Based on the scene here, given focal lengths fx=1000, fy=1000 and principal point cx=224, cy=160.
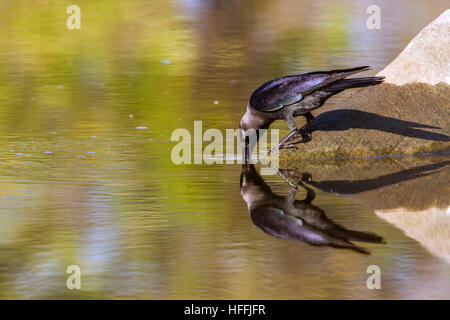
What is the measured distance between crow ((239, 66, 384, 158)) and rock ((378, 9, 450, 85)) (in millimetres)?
1327

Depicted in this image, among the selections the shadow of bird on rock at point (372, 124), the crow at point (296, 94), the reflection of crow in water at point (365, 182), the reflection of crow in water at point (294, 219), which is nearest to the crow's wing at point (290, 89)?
the crow at point (296, 94)

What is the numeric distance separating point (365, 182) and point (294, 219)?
158 cm

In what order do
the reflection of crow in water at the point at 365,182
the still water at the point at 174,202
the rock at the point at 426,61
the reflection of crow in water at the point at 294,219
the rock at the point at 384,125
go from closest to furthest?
the still water at the point at 174,202 < the reflection of crow in water at the point at 294,219 < the reflection of crow in water at the point at 365,182 < the rock at the point at 384,125 < the rock at the point at 426,61

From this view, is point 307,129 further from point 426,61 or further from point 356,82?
point 426,61

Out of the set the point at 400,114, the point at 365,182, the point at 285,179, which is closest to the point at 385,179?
the point at 365,182

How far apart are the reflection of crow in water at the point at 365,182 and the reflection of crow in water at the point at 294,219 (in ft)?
0.58

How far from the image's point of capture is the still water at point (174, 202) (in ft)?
18.3

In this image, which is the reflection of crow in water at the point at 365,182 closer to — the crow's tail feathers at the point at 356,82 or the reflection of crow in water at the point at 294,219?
the reflection of crow in water at the point at 294,219

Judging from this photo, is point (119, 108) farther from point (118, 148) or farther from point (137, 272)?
point (137, 272)

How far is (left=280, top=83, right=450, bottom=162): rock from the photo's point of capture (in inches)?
379

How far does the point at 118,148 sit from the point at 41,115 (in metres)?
2.45

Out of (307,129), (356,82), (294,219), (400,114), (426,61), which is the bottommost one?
(294,219)

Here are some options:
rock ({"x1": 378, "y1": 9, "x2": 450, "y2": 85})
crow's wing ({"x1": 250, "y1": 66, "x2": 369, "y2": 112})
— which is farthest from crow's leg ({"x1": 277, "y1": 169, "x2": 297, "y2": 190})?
rock ({"x1": 378, "y1": 9, "x2": 450, "y2": 85})

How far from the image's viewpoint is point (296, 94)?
9.18 m
